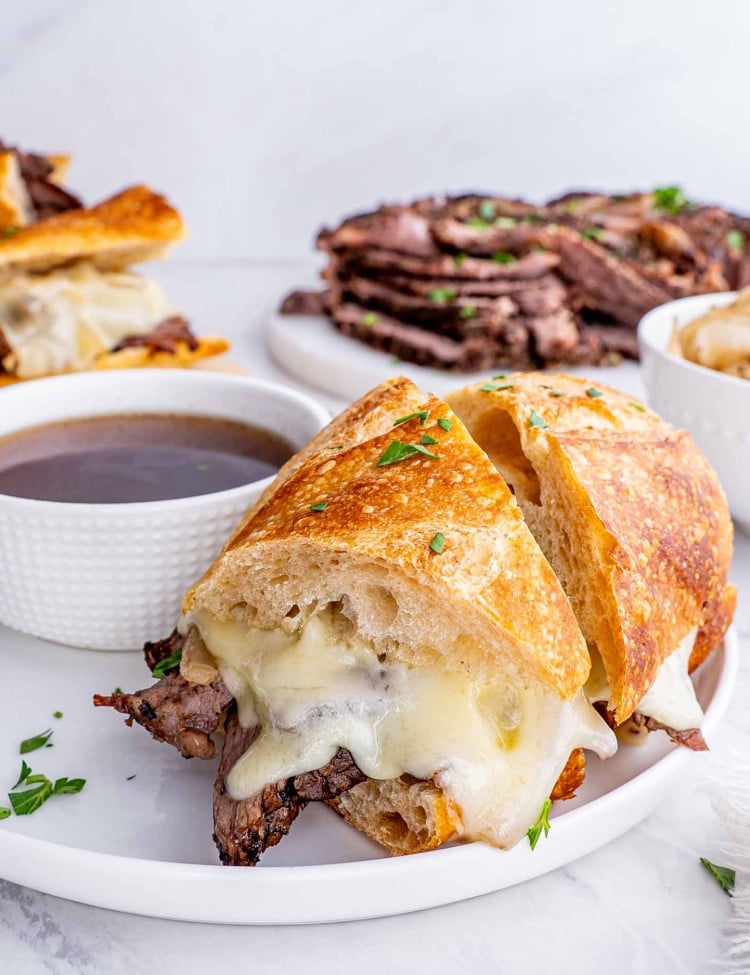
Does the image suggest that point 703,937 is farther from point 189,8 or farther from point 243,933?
point 189,8

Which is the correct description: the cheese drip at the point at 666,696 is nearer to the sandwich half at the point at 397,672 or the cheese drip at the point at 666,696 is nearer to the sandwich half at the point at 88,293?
the sandwich half at the point at 397,672

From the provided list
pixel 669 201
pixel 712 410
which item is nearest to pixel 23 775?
pixel 712 410

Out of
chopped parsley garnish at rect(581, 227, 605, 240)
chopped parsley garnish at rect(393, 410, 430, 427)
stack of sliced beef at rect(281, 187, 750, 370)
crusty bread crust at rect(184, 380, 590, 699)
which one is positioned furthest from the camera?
chopped parsley garnish at rect(581, 227, 605, 240)

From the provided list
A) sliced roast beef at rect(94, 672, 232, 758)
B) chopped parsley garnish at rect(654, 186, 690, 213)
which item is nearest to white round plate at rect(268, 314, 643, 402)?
chopped parsley garnish at rect(654, 186, 690, 213)

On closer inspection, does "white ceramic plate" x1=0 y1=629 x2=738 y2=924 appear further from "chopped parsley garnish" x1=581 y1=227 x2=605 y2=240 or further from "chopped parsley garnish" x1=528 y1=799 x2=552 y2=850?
"chopped parsley garnish" x1=581 y1=227 x2=605 y2=240

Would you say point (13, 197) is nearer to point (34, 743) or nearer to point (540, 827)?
point (34, 743)

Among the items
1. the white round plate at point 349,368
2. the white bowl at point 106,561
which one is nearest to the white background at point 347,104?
the white round plate at point 349,368
